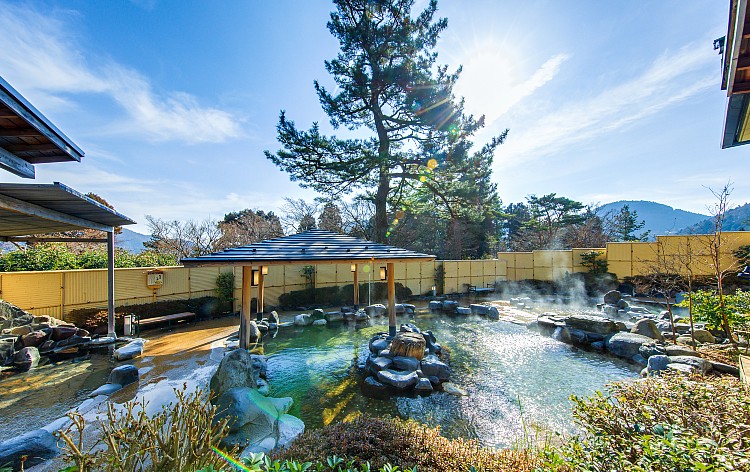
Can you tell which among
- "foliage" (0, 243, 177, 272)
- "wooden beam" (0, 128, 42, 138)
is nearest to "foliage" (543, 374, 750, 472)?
"wooden beam" (0, 128, 42, 138)

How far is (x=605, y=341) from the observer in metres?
7.86

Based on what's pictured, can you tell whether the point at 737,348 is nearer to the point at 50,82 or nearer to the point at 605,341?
the point at 605,341

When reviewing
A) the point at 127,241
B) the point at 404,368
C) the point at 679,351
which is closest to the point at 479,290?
the point at 679,351

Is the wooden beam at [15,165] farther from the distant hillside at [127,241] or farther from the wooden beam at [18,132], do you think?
the distant hillside at [127,241]

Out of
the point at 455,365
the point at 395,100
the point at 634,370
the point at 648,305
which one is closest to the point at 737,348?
the point at 634,370

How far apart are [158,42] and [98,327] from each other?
7.44m

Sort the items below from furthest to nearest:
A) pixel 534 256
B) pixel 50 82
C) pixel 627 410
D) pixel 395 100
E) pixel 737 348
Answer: pixel 534 256 < pixel 395 100 < pixel 737 348 < pixel 50 82 < pixel 627 410

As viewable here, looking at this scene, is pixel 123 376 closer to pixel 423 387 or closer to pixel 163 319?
pixel 163 319

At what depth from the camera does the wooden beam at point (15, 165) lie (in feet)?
10.4

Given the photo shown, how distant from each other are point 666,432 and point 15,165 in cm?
649

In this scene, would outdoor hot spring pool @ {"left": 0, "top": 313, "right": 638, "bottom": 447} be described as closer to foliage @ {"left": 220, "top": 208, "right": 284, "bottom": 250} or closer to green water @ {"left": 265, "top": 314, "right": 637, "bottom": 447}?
green water @ {"left": 265, "top": 314, "right": 637, "bottom": 447}

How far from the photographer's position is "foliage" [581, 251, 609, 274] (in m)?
17.1

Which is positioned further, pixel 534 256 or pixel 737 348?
pixel 534 256

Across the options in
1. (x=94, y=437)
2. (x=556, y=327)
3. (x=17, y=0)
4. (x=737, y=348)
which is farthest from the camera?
(x=556, y=327)
